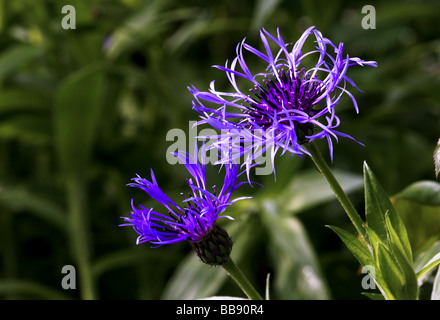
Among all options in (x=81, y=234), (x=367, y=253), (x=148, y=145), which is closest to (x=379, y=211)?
(x=367, y=253)

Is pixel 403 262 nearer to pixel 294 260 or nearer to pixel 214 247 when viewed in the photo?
pixel 214 247

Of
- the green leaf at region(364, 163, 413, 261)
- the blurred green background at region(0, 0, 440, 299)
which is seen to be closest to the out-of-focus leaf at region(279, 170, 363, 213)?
the blurred green background at region(0, 0, 440, 299)

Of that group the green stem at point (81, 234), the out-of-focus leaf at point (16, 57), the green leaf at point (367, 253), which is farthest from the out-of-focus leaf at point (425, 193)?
the out-of-focus leaf at point (16, 57)

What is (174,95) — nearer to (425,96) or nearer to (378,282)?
(425,96)

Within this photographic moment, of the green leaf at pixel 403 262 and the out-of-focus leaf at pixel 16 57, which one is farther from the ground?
the out-of-focus leaf at pixel 16 57

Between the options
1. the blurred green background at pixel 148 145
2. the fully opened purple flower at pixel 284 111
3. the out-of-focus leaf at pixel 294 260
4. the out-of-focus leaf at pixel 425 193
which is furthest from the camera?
the blurred green background at pixel 148 145

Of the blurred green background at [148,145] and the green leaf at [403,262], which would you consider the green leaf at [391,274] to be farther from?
the blurred green background at [148,145]
